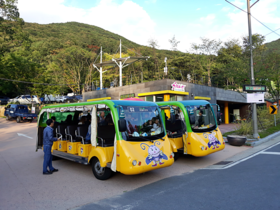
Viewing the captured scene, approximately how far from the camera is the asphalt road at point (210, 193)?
168 inches

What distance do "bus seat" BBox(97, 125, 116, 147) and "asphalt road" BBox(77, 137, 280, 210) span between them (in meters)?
1.90

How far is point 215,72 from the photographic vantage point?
45.1m

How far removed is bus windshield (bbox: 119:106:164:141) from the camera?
5.89 meters

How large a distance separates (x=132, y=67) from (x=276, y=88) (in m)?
29.1

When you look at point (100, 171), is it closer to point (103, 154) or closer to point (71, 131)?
point (103, 154)

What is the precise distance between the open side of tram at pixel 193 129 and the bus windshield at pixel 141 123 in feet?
3.95

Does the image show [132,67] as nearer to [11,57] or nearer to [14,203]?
[11,57]

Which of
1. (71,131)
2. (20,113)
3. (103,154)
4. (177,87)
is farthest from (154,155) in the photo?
(20,113)

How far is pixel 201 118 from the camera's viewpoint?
8.34 meters

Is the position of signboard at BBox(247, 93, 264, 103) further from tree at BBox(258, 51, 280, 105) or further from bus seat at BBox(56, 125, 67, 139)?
bus seat at BBox(56, 125, 67, 139)

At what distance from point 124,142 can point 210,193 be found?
2.48 meters

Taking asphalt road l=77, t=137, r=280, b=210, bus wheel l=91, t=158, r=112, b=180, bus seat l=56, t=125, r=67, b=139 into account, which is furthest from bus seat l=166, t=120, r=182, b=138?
bus seat l=56, t=125, r=67, b=139

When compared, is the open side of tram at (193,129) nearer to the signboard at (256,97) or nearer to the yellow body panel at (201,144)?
the yellow body panel at (201,144)

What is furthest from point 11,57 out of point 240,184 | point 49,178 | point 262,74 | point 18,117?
point 240,184
